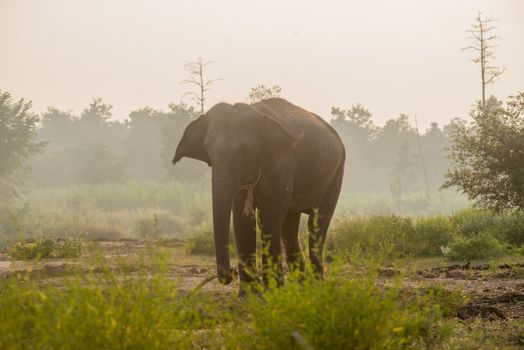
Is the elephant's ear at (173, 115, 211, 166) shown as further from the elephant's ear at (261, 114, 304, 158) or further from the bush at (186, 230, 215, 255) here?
the bush at (186, 230, 215, 255)

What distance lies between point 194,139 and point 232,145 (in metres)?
0.90

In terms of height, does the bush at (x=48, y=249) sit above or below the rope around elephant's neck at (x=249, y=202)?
below

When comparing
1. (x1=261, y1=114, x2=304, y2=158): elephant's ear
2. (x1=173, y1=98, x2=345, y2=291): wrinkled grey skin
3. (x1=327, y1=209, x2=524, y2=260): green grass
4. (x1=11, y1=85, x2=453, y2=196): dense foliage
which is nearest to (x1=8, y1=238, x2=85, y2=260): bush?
(x1=327, y1=209, x2=524, y2=260): green grass

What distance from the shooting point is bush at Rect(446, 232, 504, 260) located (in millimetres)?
15141

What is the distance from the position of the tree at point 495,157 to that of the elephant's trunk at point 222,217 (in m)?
11.1

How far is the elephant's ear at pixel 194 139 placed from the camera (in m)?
8.52

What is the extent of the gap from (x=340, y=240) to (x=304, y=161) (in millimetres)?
8289

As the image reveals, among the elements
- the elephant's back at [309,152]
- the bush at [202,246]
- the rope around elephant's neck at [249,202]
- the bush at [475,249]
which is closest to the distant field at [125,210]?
the bush at [202,246]

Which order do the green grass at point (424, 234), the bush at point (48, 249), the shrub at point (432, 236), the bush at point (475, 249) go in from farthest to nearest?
the shrub at point (432, 236)
the green grass at point (424, 234)
the bush at point (48, 249)
the bush at point (475, 249)

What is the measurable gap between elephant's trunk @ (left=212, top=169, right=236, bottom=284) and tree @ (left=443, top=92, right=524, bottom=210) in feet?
36.6

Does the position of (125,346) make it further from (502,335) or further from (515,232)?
(515,232)

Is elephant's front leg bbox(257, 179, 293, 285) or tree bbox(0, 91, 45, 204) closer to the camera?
elephant's front leg bbox(257, 179, 293, 285)

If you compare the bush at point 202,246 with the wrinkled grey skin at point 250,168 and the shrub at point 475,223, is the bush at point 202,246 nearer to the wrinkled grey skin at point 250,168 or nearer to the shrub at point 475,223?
the shrub at point 475,223

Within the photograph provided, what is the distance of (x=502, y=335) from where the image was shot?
21.7 feet
